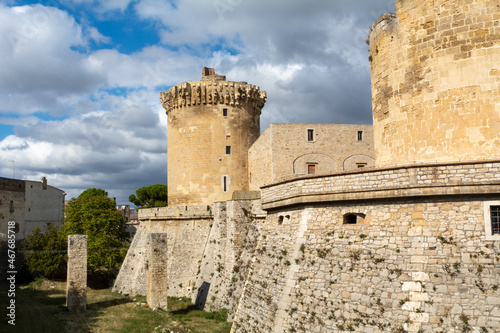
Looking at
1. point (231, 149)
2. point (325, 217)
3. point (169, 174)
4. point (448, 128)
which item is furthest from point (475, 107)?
Result: point (169, 174)

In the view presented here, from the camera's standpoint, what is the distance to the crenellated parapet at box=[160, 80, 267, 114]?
87.6 ft

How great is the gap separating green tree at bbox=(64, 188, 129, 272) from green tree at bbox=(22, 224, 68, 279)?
1.20 metres

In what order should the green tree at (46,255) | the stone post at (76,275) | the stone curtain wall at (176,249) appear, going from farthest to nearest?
the green tree at (46,255), the stone curtain wall at (176,249), the stone post at (76,275)

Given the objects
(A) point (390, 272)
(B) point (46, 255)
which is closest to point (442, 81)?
(A) point (390, 272)

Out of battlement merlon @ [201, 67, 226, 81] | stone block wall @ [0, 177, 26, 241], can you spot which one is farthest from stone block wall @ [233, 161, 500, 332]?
stone block wall @ [0, 177, 26, 241]

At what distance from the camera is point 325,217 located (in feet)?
39.4

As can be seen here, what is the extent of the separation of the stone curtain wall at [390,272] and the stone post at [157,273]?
9217 mm

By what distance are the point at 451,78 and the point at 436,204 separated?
382cm

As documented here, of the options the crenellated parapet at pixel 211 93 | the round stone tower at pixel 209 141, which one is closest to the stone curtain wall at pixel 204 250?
the round stone tower at pixel 209 141

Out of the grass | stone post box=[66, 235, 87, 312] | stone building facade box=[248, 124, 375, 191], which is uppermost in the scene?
stone building facade box=[248, 124, 375, 191]

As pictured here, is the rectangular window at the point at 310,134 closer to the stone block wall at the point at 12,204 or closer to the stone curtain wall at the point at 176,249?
the stone curtain wall at the point at 176,249

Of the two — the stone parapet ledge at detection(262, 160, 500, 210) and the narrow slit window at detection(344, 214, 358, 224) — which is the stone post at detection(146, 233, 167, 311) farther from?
the narrow slit window at detection(344, 214, 358, 224)

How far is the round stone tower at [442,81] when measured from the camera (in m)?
11.2

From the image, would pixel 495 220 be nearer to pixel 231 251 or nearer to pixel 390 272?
pixel 390 272
